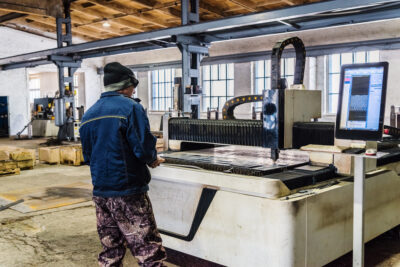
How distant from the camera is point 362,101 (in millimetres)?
2482

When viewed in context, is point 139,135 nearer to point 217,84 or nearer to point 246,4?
point 246,4

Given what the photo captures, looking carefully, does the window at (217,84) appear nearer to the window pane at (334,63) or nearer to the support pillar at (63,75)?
the window pane at (334,63)

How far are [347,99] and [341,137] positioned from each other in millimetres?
241

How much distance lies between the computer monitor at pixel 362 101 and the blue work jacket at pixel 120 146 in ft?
3.97

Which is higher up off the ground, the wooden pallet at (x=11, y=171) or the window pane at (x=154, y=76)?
the window pane at (x=154, y=76)

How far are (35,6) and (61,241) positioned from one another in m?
8.05

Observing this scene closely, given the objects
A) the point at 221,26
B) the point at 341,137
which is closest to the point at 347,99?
the point at 341,137

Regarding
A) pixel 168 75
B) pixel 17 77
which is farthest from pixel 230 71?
pixel 17 77

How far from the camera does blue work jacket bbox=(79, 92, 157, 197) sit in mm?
2467

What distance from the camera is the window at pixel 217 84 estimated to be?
15.5m

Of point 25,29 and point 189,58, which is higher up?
point 25,29

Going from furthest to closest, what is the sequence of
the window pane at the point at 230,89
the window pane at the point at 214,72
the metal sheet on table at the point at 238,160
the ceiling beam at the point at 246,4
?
the window pane at the point at 214,72, the window pane at the point at 230,89, the ceiling beam at the point at 246,4, the metal sheet on table at the point at 238,160

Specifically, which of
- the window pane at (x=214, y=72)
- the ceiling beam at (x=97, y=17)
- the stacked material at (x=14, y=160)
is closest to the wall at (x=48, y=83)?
the ceiling beam at (x=97, y=17)

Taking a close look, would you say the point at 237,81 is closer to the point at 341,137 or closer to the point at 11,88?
the point at 11,88
